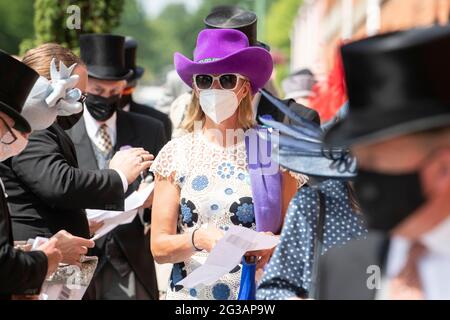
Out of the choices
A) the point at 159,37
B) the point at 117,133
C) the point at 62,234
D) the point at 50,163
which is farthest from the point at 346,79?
the point at 159,37

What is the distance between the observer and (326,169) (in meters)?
3.28

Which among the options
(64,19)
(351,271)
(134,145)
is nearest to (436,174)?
(351,271)

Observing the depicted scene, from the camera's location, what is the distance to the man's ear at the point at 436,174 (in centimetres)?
259

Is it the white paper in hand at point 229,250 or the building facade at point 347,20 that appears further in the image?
the building facade at point 347,20

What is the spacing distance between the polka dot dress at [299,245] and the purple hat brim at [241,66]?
5.57 feet

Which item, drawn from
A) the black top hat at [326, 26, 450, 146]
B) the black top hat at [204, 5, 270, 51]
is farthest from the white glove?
the black top hat at [204, 5, 270, 51]

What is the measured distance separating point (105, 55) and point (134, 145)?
1.17 meters

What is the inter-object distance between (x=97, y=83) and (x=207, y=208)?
2.94 m

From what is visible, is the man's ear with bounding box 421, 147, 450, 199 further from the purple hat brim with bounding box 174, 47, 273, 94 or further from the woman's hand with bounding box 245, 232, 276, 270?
the purple hat brim with bounding box 174, 47, 273, 94

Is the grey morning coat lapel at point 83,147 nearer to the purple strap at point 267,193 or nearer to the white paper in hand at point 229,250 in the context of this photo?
the purple strap at point 267,193

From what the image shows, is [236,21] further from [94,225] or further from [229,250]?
[229,250]

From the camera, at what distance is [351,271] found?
2984 millimetres

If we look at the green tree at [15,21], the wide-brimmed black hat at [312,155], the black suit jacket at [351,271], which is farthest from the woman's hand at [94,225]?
the green tree at [15,21]

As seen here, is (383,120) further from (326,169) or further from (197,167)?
(197,167)
